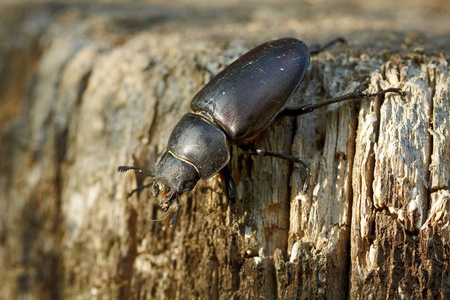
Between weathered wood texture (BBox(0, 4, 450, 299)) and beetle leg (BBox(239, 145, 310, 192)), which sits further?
beetle leg (BBox(239, 145, 310, 192))

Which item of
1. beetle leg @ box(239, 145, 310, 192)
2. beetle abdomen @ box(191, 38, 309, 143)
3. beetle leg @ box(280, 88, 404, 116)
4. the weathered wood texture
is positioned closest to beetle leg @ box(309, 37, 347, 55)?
the weathered wood texture

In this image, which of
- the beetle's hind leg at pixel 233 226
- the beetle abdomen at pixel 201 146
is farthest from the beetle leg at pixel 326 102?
the beetle's hind leg at pixel 233 226

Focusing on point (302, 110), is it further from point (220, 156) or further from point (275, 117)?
point (220, 156)

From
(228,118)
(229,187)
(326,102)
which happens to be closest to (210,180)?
(229,187)

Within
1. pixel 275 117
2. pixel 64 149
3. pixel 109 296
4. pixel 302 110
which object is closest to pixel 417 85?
pixel 302 110

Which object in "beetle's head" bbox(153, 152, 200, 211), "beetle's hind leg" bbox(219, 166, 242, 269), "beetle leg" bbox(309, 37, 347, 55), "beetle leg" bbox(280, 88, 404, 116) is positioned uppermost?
"beetle leg" bbox(309, 37, 347, 55)

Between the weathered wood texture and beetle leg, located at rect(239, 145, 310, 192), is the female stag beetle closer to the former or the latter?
beetle leg, located at rect(239, 145, 310, 192)
